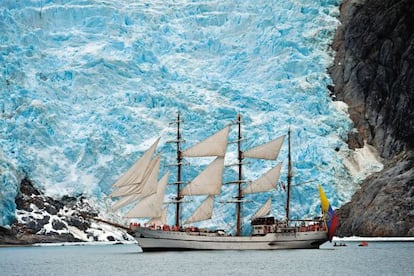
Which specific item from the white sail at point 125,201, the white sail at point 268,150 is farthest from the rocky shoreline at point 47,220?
the white sail at point 268,150

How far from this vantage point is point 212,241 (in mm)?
71750

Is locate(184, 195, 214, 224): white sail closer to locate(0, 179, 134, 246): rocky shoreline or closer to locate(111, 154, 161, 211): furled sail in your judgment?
locate(111, 154, 161, 211): furled sail

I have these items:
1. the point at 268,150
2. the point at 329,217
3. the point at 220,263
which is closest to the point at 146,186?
the point at 268,150

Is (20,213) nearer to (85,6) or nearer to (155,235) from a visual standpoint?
(155,235)

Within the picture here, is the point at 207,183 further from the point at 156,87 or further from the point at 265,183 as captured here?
the point at 156,87

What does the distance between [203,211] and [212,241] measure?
263 centimetres

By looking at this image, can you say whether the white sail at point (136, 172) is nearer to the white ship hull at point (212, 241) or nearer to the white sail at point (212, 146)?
the white ship hull at point (212, 241)

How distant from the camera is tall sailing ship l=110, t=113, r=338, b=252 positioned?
2714 inches

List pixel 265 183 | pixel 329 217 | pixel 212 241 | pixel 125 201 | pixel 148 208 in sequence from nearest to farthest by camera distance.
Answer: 1. pixel 125 201
2. pixel 148 208
3. pixel 212 241
4. pixel 265 183
5. pixel 329 217

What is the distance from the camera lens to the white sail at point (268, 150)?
73188mm

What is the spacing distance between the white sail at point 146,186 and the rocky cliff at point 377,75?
92.0ft

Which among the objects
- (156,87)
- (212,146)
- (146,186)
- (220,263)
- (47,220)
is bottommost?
(220,263)

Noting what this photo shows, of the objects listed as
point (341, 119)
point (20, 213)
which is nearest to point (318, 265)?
point (20, 213)

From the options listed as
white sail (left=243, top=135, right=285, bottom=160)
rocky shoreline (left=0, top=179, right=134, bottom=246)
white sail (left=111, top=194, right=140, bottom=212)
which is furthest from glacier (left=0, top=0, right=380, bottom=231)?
white sail (left=111, top=194, right=140, bottom=212)
